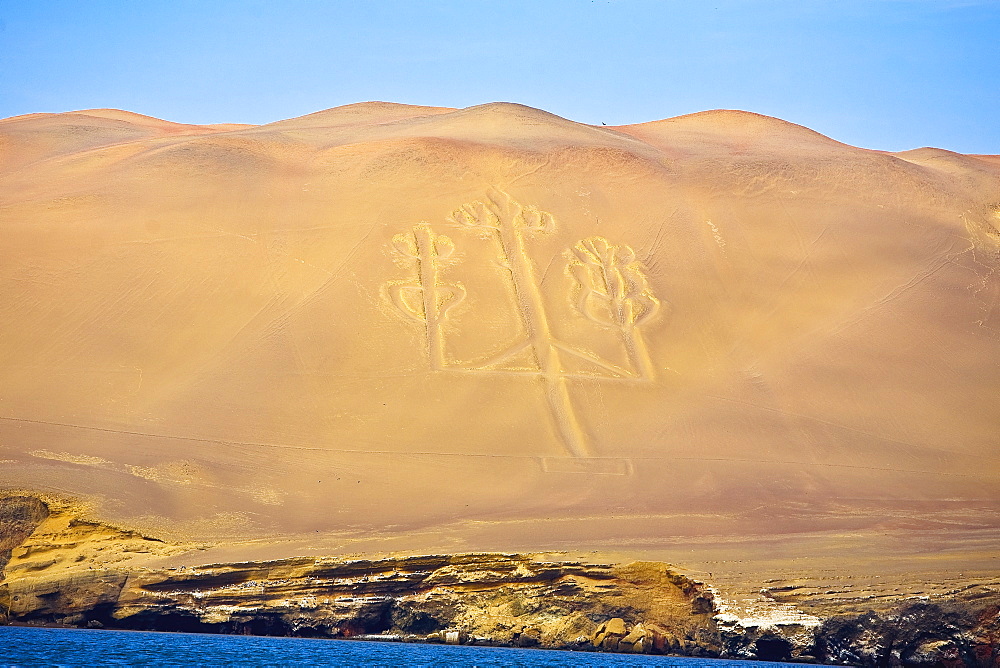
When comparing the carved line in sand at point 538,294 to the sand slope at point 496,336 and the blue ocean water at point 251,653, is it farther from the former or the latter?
the blue ocean water at point 251,653

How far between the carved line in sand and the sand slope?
95 millimetres

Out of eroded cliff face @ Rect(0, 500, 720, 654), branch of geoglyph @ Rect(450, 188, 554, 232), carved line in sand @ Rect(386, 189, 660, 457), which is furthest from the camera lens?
branch of geoglyph @ Rect(450, 188, 554, 232)

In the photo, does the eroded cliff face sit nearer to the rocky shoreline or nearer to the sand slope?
the rocky shoreline

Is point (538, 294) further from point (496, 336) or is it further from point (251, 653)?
point (251, 653)

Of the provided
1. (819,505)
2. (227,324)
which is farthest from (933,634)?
(227,324)

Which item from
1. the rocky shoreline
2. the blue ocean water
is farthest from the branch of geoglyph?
the blue ocean water

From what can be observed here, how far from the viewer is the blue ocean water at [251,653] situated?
17.6 meters

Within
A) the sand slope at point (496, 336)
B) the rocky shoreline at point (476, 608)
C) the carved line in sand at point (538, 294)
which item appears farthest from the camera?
the carved line in sand at point (538, 294)

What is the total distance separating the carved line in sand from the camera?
3084cm

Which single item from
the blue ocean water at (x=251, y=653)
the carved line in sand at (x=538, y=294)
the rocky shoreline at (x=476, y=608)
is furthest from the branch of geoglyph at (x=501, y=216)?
the blue ocean water at (x=251, y=653)

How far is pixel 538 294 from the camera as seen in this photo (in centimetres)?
3372

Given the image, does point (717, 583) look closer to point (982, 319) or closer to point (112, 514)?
point (112, 514)

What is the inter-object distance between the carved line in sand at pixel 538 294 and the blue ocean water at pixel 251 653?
7760mm

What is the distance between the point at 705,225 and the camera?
124ft
